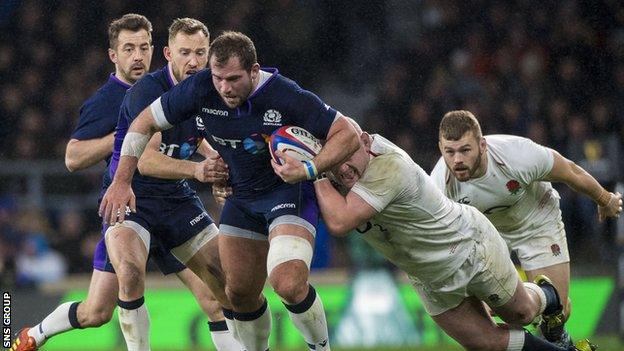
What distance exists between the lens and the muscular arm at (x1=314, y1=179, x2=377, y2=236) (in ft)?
21.5

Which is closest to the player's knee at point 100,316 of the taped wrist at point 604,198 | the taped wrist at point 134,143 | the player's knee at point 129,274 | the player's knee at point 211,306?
the player's knee at point 129,274

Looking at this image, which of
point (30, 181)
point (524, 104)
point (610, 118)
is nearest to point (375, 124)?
point (524, 104)

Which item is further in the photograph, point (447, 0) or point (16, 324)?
point (447, 0)

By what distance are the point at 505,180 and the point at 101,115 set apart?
9.20ft

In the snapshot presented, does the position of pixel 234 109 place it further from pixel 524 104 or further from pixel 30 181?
pixel 524 104

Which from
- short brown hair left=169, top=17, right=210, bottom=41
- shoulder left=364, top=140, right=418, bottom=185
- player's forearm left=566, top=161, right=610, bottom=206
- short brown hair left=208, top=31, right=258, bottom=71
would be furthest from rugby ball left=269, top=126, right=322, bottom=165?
player's forearm left=566, top=161, right=610, bottom=206

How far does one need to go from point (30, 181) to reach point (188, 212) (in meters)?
5.50

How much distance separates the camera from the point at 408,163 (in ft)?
22.2

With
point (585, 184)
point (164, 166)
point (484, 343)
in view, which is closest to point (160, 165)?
point (164, 166)

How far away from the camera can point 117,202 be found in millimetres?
6793

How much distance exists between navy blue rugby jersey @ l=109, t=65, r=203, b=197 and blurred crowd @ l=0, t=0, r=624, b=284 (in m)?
6.71

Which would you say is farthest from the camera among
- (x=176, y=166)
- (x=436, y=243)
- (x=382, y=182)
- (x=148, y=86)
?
(x=148, y=86)

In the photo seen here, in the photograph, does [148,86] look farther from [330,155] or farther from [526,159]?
[526,159]

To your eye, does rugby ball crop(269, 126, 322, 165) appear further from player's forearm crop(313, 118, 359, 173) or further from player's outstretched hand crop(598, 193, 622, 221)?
player's outstretched hand crop(598, 193, 622, 221)
